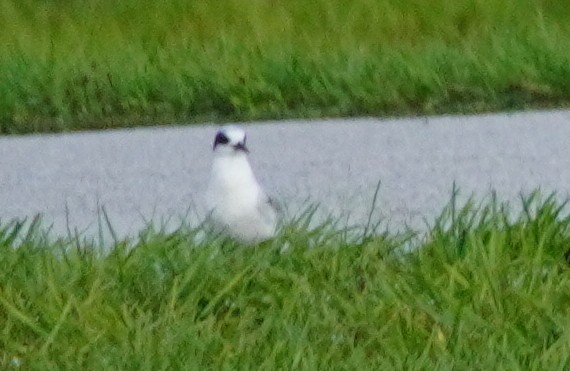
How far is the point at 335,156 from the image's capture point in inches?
199

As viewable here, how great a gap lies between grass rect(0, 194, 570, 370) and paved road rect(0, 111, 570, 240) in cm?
56

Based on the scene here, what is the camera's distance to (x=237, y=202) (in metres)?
3.93

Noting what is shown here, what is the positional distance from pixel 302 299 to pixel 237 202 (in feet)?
1.84

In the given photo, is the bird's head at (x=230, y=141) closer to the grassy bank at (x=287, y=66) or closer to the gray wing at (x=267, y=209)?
the gray wing at (x=267, y=209)

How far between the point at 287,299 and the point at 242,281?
153 millimetres

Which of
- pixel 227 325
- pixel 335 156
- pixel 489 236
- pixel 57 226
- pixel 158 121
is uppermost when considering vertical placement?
pixel 158 121

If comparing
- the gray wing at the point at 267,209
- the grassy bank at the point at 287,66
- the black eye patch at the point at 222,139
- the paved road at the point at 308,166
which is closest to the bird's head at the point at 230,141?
the black eye patch at the point at 222,139

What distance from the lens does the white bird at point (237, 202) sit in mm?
3875

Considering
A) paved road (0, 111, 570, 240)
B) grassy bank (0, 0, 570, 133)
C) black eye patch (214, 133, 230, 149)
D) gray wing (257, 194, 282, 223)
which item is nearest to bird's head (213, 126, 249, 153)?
black eye patch (214, 133, 230, 149)

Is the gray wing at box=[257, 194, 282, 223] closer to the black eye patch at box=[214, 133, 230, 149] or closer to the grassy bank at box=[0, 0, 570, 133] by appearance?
the black eye patch at box=[214, 133, 230, 149]

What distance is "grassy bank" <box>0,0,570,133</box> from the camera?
5.49 meters

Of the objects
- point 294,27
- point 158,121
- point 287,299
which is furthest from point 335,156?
point 287,299

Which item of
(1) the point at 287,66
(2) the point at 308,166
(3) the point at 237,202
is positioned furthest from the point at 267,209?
(1) the point at 287,66

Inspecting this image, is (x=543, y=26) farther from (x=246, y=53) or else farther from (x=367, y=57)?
(x=246, y=53)
